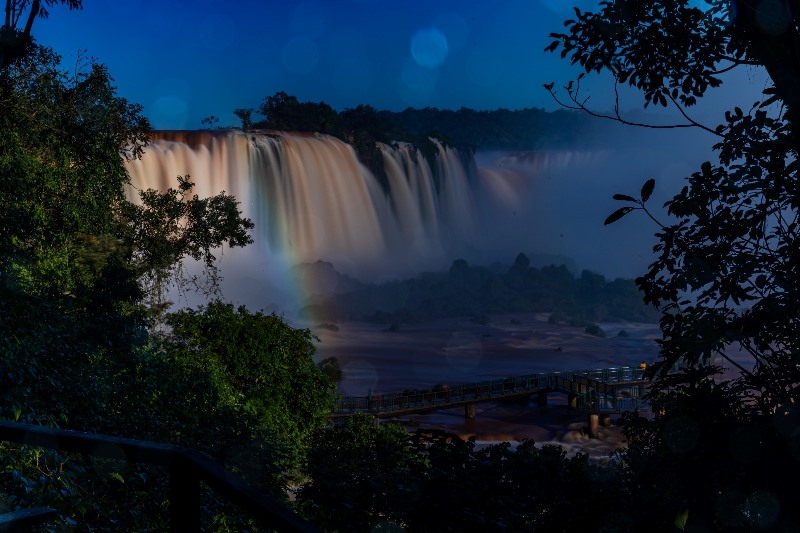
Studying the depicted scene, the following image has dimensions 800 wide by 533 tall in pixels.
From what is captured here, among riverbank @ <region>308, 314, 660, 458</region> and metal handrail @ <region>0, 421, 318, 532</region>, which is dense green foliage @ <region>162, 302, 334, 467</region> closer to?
riverbank @ <region>308, 314, 660, 458</region>

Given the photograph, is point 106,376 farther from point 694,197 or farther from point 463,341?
point 463,341

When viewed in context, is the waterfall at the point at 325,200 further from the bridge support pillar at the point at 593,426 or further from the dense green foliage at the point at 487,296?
the bridge support pillar at the point at 593,426

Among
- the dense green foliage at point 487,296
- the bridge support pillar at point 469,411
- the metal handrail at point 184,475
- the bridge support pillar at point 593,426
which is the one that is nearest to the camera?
the metal handrail at point 184,475

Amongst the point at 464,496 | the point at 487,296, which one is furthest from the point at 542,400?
the point at 487,296

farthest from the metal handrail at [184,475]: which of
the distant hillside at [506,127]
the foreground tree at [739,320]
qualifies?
the distant hillside at [506,127]

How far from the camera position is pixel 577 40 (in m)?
7.63

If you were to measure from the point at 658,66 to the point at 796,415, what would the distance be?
4.00 meters

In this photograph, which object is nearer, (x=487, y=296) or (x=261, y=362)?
(x=261, y=362)

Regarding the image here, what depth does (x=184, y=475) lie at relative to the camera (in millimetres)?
1880

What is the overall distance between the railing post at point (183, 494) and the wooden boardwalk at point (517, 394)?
30.1 m

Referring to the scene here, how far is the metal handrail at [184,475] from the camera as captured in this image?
160 cm

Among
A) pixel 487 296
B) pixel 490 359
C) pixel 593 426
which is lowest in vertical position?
pixel 490 359

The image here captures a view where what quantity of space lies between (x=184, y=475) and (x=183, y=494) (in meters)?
0.05

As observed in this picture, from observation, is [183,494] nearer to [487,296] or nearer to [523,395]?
[523,395]
